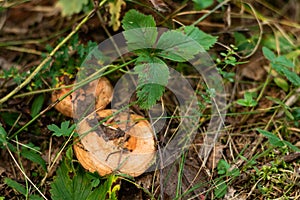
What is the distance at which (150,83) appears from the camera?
67.0 inches

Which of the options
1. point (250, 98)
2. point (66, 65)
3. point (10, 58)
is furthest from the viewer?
point (10, 58)

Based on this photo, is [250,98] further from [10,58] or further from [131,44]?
[10,58]

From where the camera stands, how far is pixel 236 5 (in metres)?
2.60

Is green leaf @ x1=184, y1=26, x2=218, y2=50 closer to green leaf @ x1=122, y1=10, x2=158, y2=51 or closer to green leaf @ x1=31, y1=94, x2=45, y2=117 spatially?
green leaf @ x1=122, y1=10, x2=158, y2=51

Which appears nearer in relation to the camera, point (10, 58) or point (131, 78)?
point (131, 78)

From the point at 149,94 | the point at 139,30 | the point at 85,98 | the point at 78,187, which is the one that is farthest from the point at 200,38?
the point at 78,187

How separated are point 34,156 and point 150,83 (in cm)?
67

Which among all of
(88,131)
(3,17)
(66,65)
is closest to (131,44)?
(88,131)

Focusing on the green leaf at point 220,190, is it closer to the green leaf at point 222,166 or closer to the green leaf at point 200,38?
the green leaf at point 222,166

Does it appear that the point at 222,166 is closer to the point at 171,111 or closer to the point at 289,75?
the point at 171,111

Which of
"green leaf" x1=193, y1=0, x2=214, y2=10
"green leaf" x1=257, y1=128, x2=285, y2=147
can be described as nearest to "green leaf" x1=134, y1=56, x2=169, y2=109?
"green leaf" x1=257, y1=128, x2=285, y2=147

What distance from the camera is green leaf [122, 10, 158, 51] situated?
1.76 m

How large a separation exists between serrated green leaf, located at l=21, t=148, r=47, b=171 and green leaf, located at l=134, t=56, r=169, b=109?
567 millimetres

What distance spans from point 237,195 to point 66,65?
115 cm
